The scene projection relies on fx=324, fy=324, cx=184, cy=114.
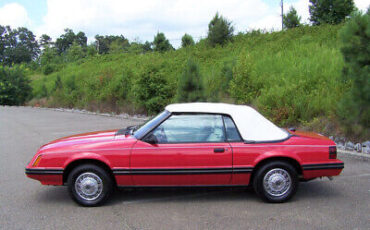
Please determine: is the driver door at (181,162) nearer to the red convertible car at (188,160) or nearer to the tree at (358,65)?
the red convertible car at (188,160)

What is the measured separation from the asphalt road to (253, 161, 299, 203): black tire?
0.43 feet

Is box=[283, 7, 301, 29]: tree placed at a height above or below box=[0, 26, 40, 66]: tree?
below

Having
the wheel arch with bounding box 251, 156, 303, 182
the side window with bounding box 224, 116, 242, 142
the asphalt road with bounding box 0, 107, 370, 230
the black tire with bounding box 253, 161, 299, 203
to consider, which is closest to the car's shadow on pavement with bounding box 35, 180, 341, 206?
the asphalt road with bounding box 0, 107, 370, 230

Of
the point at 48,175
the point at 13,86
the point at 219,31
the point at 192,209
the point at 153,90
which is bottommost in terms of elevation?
the point at 192,209

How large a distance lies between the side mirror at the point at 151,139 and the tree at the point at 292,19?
22.3m

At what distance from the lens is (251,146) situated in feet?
15.1

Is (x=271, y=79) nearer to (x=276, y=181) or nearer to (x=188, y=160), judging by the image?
(x=276, y=181)

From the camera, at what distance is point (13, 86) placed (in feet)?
102

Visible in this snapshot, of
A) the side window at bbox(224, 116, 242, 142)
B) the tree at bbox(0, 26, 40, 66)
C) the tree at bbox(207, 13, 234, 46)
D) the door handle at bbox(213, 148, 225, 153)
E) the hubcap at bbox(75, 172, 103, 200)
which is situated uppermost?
the tree at bbox(0, 26, 40, 66)

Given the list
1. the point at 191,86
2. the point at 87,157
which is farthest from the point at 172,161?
the point at 191,86

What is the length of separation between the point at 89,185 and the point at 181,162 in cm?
133

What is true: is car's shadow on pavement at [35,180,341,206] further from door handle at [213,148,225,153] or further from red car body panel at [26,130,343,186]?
door handle at [213,148,225,153]

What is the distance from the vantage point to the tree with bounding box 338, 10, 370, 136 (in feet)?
24.1

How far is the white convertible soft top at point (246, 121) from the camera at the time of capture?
4691 millimetres
